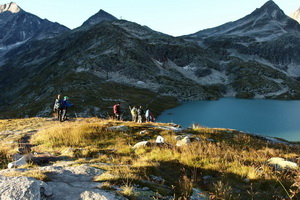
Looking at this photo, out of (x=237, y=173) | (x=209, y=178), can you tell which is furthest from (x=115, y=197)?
(x=237, y=173)

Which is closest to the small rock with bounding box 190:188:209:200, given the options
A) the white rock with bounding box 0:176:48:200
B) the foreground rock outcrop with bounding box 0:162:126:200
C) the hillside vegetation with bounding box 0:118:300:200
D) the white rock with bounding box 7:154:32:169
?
the hillside vegetation with bounding box 0:118:300:200

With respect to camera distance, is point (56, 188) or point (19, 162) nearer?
point (56, 188)

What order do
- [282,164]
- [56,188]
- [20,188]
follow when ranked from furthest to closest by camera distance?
1. [282,164]
2. [56,188]
3. [20,188]

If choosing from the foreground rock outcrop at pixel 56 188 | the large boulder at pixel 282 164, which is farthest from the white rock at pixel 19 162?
the large boulder at pixel 282 164

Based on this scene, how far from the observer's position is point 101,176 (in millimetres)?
5523

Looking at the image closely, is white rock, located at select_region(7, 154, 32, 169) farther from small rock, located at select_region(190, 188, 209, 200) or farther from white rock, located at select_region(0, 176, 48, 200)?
small rock, located at select_region(190, 188, 209, 200)

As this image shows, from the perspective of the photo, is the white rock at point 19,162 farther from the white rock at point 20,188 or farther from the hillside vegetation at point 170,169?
the white rock at point 20,188

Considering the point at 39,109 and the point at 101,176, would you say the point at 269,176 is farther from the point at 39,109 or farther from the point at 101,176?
the point at 39,109

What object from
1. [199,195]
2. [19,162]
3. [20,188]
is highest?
[20,188]

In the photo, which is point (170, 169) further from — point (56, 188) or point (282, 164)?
point (282, 164)

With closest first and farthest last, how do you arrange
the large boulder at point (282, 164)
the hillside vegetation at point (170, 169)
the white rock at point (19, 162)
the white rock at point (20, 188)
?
the white rock at point (20, 188)
the hillside vegetation at point (170, 169)
the white rock at point (19, 162)
the large boulder at point (282, 164)

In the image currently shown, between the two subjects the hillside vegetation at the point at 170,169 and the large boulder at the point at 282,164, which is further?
the large boulder at the point at 282,164

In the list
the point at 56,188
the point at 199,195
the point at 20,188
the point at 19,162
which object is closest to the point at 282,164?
the point at 199,195

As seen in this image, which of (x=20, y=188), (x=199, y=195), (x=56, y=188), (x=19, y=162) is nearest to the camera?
(x=20, y=188)
